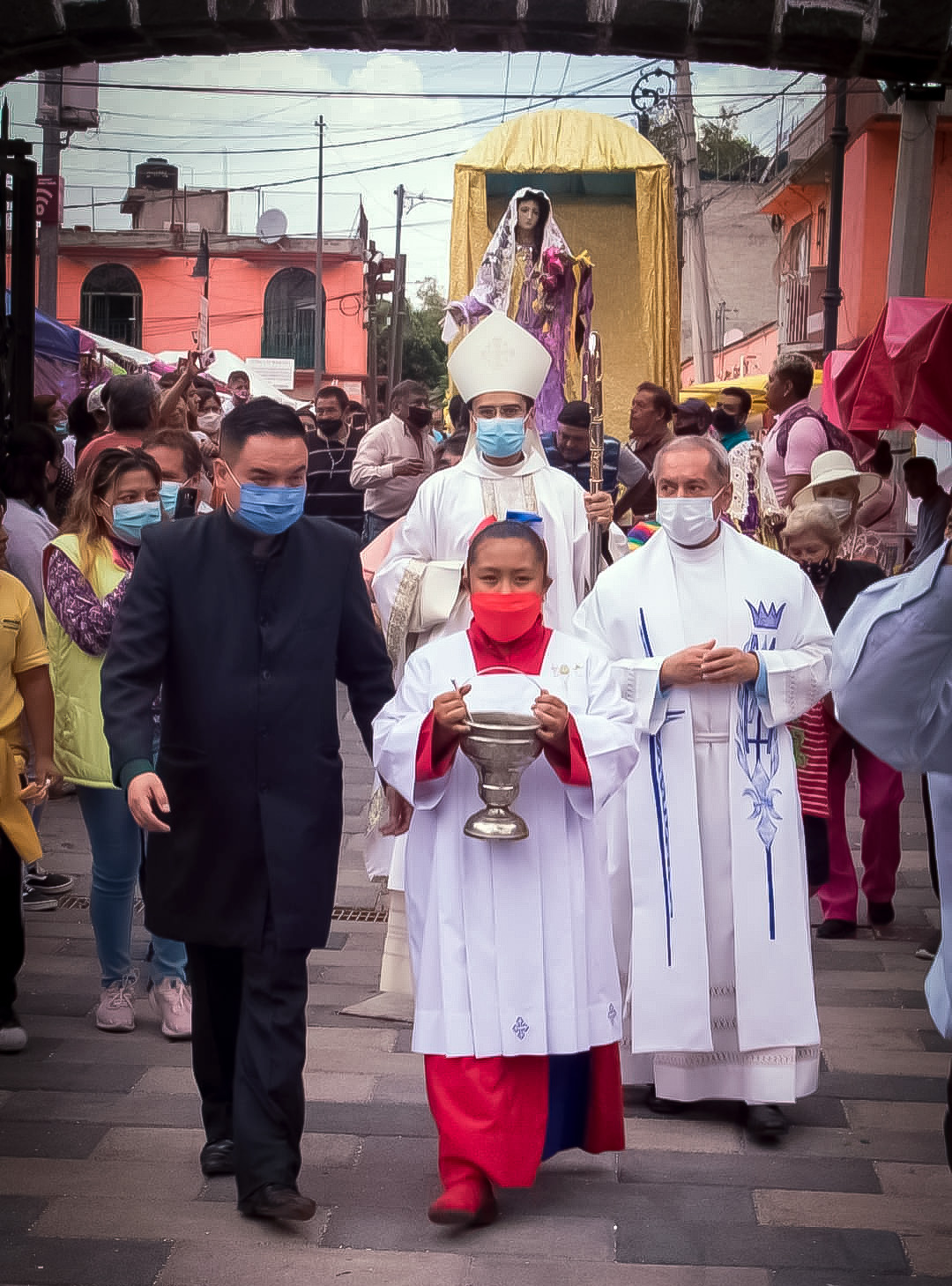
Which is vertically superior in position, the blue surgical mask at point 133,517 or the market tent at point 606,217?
the market tent at point 606,217

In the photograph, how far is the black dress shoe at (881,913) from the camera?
7.36m

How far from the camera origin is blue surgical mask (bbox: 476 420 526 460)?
244 inches

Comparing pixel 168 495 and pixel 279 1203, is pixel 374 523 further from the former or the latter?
pixel 279 1203

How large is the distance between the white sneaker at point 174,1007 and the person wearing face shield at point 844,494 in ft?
11.8

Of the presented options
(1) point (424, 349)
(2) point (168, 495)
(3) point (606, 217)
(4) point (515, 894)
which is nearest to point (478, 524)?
(2) point (168, 495)

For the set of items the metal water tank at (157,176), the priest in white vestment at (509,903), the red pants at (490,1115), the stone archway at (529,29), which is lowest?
the red pants at (490,1115)

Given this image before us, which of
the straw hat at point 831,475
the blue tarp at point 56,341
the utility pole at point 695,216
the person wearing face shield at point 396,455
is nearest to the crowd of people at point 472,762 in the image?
the straw hat at point 831,475

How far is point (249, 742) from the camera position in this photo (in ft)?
14.0

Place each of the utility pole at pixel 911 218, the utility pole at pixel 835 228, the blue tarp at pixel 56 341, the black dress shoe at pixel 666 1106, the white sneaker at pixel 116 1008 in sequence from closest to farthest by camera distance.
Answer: the black dress shoe at pixel 666 1106 → the white sneaker at pixel 116 1008 → the utility pole at pixel 911 218 → the blue tarp at pixel 56 341 → the utility pole at pixel 835 228

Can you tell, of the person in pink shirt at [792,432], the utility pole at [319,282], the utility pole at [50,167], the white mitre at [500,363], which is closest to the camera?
the white mitre at [500,363]

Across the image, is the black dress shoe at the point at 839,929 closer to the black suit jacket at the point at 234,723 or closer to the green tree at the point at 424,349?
the black suit jacket at the point at 234,723

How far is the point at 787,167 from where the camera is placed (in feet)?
103

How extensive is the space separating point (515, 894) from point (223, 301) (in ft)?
165

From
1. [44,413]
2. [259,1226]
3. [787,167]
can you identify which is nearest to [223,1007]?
[259,1226]
